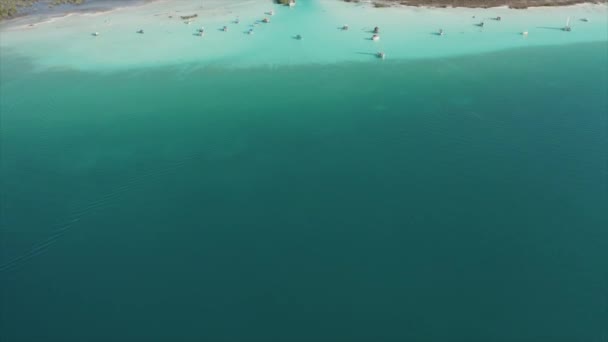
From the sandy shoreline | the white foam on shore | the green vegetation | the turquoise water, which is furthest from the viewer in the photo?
the green vegetation

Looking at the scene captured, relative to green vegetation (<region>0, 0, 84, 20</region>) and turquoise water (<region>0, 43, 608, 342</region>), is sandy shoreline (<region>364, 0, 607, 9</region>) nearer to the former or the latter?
turquoise water (<region>0, 43, 608, 342</region>)

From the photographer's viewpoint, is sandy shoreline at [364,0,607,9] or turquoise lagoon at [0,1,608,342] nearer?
turquoise lagoon at [0,1,608,342]

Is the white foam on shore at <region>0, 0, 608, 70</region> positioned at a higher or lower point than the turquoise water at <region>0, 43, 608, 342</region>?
higher

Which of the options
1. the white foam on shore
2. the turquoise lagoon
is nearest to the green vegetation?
the white foam on shore

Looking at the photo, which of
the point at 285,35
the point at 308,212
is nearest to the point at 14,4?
the point at 285,35

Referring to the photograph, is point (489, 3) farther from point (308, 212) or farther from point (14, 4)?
point (14, 4)
